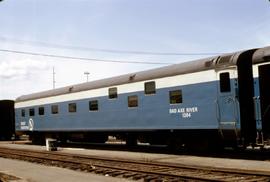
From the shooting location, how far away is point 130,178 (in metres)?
12.7

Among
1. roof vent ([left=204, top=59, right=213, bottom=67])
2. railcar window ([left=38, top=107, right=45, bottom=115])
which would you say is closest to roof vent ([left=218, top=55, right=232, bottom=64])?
roof vent ([left=204, top=59, right=213, bottom=67])

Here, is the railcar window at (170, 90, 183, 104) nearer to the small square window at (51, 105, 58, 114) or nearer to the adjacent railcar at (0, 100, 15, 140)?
the small square window at (51, 105, 58, 114)

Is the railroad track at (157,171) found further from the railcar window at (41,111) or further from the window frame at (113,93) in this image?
the railcar window at (41,111)

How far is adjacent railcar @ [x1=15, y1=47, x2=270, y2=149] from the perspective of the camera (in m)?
15.6

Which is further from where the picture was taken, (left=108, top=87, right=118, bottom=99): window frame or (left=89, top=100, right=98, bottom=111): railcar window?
(left=89, top=100, right=98, bottom=111): railcar window

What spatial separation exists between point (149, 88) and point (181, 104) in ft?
7.73

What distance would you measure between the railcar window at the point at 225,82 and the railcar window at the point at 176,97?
2.36 m

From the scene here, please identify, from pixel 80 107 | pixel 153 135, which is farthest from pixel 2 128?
pixel 153 135

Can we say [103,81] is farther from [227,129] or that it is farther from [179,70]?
[227,129]

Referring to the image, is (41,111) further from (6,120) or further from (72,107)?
(6,120)

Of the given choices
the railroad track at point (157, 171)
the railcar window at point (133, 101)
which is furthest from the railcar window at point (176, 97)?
the railroad track at point (157, 171)

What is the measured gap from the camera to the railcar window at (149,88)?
19.8 metres

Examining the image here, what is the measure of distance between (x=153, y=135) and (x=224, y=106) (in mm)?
5200

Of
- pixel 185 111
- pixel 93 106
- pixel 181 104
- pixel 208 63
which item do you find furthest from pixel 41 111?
pixel 208 63
